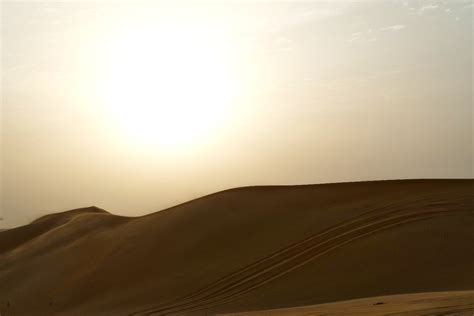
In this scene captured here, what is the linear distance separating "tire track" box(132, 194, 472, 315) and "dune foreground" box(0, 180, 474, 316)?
0.03 meters

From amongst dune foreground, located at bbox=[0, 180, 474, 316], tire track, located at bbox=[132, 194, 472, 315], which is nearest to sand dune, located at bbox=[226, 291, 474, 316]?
dune foreground, located at bbox=[0, 180, 474, 316]

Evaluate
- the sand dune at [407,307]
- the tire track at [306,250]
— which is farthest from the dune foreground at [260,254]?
the sand dune at [407,307]

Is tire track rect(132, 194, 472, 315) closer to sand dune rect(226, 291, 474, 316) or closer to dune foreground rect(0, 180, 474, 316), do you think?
dune foreground rect(0, 180, 474, 316)

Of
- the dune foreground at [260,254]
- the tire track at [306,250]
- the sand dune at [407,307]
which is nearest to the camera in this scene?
the sand dune at [407,307]

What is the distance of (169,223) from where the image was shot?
16203mm

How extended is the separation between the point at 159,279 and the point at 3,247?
9.14m

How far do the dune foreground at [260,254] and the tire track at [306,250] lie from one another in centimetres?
3

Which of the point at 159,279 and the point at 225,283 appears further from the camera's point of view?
the point at 159,279

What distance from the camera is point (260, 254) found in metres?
12.9

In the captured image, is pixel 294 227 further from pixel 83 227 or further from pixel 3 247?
pixel 3 247

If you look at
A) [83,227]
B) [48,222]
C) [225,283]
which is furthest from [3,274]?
[225,283]

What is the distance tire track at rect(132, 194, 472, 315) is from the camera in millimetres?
11156

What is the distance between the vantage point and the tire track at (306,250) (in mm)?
11156

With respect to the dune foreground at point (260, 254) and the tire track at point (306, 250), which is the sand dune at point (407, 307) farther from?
the tire track at point (306, 250)
